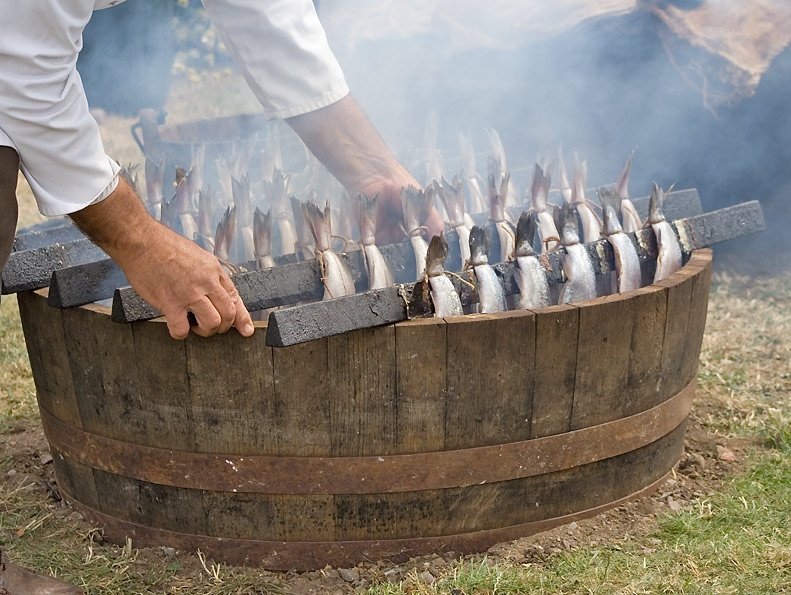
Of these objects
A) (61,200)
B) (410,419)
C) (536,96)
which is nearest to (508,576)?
(410,419)

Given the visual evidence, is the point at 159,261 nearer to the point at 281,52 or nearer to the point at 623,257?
the point at 281,52

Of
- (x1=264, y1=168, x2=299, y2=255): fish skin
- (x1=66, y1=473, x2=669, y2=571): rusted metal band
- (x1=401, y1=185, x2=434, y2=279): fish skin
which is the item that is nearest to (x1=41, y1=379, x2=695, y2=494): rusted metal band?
(x1=66, y1=473, x2=669, y2=571): rusted metal band

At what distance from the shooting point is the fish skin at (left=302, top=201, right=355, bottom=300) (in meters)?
2.64

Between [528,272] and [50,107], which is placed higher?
[50,107]

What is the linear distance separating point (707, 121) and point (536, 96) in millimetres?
1058

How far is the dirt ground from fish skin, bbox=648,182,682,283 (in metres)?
0.72

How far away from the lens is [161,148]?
5.05 m

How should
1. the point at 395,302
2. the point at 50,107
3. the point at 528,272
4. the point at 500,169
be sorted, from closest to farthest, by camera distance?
the point at 50,107 → the point at 395,302 → the point at 528,272 → the point at 500,169

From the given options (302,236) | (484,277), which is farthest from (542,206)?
(302,236)

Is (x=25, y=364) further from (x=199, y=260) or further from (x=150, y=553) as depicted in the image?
(x=199, y=260)

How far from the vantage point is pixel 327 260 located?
2.67 meters

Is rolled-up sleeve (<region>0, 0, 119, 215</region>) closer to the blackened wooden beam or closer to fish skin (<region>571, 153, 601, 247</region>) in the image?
the blackened wooden beam

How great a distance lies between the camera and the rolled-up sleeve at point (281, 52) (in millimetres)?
2789

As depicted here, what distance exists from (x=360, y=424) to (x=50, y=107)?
1.13 m
